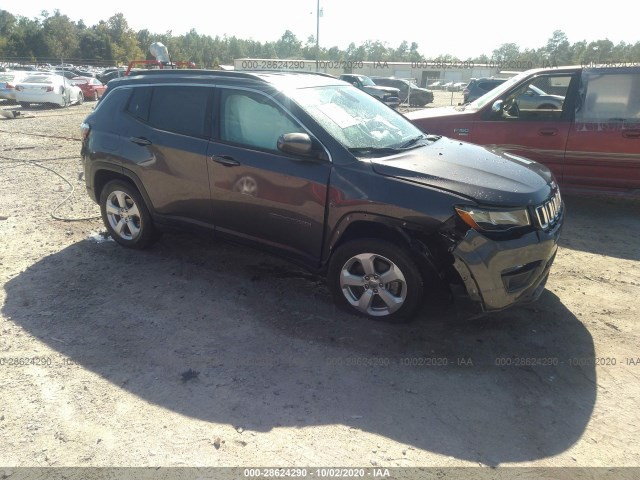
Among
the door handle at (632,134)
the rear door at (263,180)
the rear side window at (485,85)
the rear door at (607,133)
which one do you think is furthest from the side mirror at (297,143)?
the rear side window at (485,85)

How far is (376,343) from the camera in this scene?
132 inches

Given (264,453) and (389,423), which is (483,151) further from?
(264,453)

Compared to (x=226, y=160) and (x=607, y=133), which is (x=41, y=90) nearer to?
(x=226, y=160)

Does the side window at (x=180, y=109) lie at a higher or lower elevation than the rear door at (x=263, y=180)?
higher

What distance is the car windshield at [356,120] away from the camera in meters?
3.68

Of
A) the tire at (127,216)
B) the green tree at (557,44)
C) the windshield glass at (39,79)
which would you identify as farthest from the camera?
the green tree at (557,44)

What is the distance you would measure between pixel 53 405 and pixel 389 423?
77.1 inches

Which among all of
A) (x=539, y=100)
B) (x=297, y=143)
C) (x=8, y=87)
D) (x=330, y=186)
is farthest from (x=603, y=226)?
(x=8, y=87)

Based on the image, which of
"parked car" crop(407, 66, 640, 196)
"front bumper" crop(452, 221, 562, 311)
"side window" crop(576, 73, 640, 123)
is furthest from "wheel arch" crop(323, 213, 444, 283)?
"side window" crop(576, 73, 640, 123)

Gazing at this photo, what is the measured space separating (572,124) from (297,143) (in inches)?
163

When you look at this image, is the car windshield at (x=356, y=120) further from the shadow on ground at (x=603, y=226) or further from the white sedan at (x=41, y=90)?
the white sedan at (x=41, y=90)

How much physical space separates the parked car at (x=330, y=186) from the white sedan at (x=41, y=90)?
16.7 m

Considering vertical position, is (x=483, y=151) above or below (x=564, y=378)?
above

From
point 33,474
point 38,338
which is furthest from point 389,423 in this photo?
point 38,338
